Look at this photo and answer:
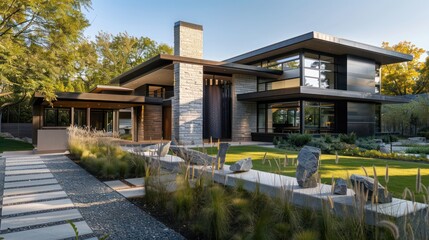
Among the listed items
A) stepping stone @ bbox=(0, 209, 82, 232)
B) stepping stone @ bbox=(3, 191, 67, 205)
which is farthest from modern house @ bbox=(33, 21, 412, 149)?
stepping stone @ bbox=(0, 209, 82, 232)

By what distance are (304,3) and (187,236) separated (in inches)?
635

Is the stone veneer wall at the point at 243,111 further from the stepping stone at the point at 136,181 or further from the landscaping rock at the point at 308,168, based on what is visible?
the landscaping rock at the point at 308,168

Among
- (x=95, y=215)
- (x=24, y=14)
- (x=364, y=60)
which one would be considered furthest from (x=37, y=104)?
(x=364, y=60)

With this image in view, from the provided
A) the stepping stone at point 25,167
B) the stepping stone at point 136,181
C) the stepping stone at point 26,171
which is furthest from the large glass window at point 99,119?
the stepping stone at point 136,181

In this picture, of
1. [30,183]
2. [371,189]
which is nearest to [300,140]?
[371,189]

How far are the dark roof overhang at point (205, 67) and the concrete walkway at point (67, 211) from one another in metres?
8.44

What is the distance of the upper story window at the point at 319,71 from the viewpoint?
16.6 metres

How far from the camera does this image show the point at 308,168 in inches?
158

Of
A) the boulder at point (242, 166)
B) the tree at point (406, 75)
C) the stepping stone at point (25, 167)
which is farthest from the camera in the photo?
the tree at point (406, 75)

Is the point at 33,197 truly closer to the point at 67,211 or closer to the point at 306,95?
the point at 67,211

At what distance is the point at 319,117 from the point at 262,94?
14.6 feet

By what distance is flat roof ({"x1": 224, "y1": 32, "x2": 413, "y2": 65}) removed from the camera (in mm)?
14891

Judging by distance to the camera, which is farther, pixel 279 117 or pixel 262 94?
pixel 279 117

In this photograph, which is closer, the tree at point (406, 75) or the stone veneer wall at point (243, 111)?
the stone veneer wall at point (243, 111)
